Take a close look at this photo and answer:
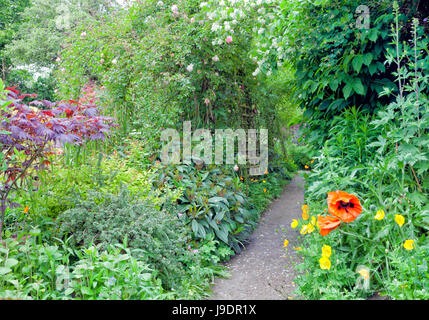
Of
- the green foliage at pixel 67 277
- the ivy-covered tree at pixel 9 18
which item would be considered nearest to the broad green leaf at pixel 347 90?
the green foliage at pixel 67 277

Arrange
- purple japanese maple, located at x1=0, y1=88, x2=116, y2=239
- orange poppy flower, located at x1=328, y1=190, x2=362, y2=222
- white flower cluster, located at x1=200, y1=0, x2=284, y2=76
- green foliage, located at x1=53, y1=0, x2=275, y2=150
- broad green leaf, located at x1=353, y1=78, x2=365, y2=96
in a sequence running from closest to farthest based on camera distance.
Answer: purple japanese maple, located at x1=0, y1=88, x2=116, y2=239 < orange poppy flower, located at x1=328, y1=190, x2=362, y2=222 < broad green leaf, located at x1=353, y1=78, x2=365, y2=96 < white flower cluster, located at x1=200, y1=0, x2=284, y2=76 < green foliage, located at x1=53, y1=0, x2=275, y2=150

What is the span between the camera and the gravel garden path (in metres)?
2.51

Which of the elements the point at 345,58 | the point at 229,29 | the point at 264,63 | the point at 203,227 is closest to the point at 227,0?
the point at 229,29

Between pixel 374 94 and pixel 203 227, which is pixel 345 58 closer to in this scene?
pixel 374 94

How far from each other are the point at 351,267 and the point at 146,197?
1.68m

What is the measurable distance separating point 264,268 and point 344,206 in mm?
1231

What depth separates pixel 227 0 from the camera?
3438 millimetres

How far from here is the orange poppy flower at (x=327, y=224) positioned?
6.45 ft

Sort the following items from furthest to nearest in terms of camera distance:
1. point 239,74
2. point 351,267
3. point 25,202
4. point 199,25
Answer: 1. point 239,74
2. point 199,25
3. point 25,202
4. point 351,267

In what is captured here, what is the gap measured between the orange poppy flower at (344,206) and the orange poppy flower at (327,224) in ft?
0.14

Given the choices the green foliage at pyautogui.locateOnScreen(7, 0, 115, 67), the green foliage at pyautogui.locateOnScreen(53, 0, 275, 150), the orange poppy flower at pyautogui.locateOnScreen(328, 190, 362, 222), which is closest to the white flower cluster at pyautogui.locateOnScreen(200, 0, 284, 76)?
the green foliage at pyautogui.locateOnScreen(53, 0, 275, 150)

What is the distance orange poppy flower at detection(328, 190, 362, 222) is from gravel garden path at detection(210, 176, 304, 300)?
0.58 metres

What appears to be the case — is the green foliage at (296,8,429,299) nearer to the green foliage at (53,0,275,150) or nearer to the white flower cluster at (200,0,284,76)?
the white flower cluster at (200,0,284,76)

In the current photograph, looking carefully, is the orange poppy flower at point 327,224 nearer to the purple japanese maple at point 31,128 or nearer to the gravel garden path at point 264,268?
the gravel garden path at point 264,268
